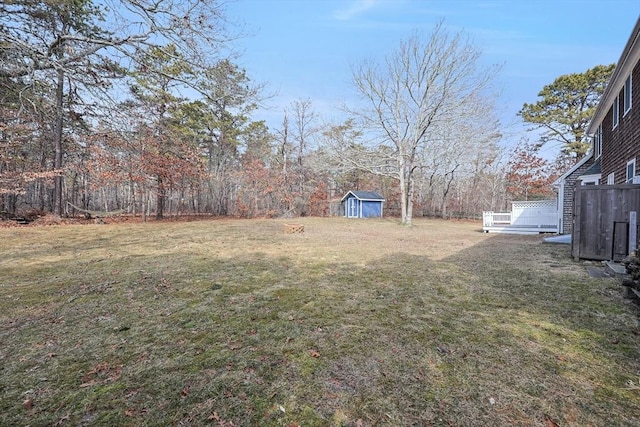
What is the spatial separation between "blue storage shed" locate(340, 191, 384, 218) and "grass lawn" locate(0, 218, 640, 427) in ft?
72.2

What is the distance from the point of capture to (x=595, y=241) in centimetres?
613

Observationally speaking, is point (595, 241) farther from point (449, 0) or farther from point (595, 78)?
point (595, 78)

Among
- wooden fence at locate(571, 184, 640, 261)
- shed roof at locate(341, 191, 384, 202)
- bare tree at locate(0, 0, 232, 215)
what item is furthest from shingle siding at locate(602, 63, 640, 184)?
shed roof at locate(341, 191, 384, 202)

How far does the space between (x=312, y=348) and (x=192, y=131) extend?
23075mm

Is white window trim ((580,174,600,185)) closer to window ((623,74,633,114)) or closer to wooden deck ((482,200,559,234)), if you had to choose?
wooden deck ((482,200,559,234))

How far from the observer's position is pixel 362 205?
2720 centimetres

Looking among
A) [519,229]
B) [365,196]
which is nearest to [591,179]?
[519,229]

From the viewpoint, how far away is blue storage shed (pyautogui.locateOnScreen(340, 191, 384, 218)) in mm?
27156

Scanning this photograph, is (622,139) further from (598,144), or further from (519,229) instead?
(519,229)

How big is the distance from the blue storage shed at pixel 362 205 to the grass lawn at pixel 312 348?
22.0 metres

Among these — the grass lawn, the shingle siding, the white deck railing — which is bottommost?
the grass lawn

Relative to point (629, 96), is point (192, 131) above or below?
above

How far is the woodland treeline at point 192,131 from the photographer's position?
5.01 metres

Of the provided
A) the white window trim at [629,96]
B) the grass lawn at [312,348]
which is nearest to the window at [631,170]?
the white window trim at [629,96]
